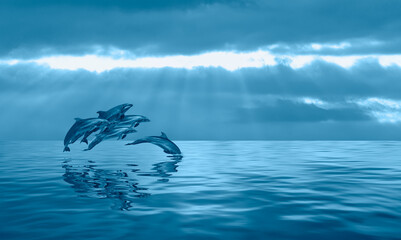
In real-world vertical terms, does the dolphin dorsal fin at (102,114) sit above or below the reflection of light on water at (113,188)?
above

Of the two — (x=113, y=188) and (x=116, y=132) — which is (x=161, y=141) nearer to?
(x=116, y=132)

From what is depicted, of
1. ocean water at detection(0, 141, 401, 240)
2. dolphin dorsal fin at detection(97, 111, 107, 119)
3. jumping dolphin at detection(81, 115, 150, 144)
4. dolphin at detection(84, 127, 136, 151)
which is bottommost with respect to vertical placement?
ocean water at detection(0, 141, 401, 240)

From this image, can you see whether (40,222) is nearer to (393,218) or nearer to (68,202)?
(68,202)

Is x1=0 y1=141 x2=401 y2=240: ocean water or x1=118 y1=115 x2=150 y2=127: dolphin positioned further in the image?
x1=118 y1=115 x2=150 y2=127: dolphin

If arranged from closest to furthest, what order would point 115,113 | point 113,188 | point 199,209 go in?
1. point 199,209
2. point 113,188
3. point 115,113

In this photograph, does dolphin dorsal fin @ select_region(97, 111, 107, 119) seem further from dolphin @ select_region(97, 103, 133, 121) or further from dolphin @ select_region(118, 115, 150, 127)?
dolphin @ select_region(118, 115, 150, 127)

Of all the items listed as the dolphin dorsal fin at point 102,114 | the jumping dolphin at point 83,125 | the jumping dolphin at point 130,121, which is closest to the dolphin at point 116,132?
the jumping dolphin at point 130,121

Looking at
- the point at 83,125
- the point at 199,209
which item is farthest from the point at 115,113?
the point at 199,209

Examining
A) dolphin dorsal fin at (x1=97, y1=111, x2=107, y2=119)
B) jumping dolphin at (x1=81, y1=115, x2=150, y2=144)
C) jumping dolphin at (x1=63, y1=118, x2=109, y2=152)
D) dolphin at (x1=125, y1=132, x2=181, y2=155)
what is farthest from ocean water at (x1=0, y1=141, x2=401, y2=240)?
dolphin at (x1=125, y1=132, x2=181, y2=155)

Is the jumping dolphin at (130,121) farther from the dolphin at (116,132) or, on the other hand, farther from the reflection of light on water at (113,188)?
the reflection of light on water at (113,188)

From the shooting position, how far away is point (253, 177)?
15.6 meters

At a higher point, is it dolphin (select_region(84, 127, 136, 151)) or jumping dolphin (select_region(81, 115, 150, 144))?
jumping dolphin (select_region(81, 115, 150, 144))

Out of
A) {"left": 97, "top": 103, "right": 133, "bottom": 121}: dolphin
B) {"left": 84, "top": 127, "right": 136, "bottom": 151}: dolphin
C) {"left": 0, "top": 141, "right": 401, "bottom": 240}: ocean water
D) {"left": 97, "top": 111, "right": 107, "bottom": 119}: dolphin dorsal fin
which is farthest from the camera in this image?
{"left": 97, "top": 111, "right": 107, "bottom": 119}: dolphin dorsal fin

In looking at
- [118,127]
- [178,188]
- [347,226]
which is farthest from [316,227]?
[118,127]
